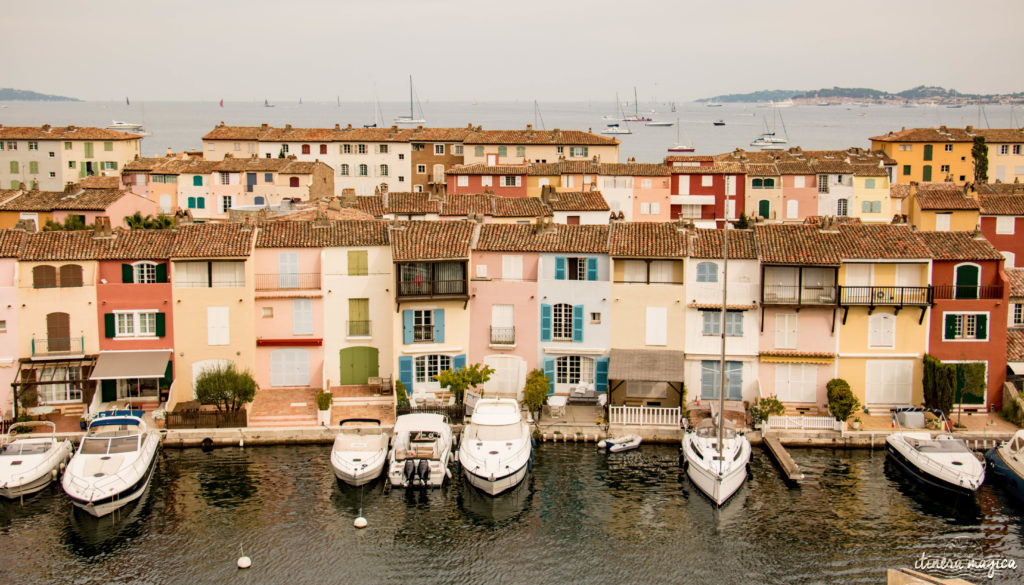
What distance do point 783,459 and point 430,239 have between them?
17675 mm

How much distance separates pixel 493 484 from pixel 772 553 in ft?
32.5

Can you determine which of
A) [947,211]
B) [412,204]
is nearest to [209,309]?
[412,204]

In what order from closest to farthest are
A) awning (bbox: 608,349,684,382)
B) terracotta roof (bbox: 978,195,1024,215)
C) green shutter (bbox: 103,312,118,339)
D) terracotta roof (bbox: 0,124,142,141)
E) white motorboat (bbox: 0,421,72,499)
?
1. white motorboat (bbox: 0,421,72,499)
2. awning (bbox: 608,349,684,382)
3. green shutter (bbox: 103,312,118,339)
4. terracotta roof (bbox: 978,195,1024,215)
5. terracotta roof (bbox: 0,124,142,141)

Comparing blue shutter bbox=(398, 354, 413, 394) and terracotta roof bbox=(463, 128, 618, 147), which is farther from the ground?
terracotta roof bbox=(463, 128, 618, 147)

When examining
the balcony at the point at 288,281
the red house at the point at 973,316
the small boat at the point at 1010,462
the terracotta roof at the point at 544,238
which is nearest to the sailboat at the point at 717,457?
the terracotta roof at the point at 544,238

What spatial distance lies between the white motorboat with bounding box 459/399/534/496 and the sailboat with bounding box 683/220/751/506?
614 centimetres

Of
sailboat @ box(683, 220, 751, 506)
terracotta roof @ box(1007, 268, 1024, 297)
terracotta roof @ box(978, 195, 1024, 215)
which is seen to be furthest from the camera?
terracotta roof @ box(978, 195, 1024, 215)

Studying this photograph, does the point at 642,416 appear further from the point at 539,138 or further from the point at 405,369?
the point at 539,138

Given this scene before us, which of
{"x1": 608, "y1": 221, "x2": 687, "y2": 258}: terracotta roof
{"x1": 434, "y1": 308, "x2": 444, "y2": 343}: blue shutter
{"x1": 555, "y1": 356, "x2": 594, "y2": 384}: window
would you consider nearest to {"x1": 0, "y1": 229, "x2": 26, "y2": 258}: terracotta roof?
{"x1": 434, "y1": 308, "x2": 444, "y2": 343}: blue shutter

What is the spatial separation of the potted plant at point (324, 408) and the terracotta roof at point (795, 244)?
752 inches

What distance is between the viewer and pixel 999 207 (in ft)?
199

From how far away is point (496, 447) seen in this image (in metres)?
39.6

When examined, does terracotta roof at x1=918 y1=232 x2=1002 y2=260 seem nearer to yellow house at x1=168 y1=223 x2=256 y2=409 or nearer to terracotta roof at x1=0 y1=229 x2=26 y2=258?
yellow house at x1=168 y1=223 x2=256 y2=409

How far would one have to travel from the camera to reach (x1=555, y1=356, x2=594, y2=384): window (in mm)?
47125
